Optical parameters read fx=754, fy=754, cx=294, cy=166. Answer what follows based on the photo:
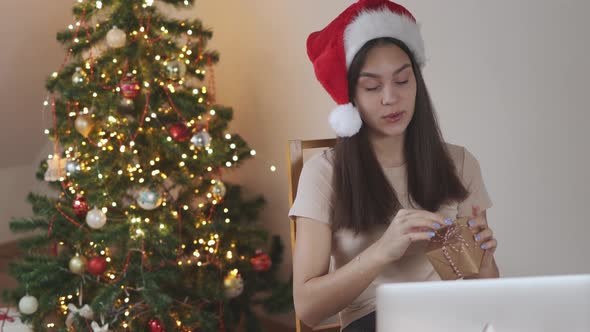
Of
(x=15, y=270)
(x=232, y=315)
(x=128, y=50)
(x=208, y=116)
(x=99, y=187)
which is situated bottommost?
(x=232, y=315)

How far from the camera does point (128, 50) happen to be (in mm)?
2838

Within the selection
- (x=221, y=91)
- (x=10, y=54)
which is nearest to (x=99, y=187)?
(x=221, y=91)

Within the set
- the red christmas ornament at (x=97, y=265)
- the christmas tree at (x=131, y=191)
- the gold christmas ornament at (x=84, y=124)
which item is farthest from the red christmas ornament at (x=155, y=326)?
the gold christmas ornament at (x=84, y=124)

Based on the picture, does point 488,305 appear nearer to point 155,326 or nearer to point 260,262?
point 155,326

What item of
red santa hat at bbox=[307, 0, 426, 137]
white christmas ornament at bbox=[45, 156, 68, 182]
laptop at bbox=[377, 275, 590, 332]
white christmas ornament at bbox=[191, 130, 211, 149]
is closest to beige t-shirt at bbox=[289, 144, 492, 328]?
red santa hat at bbox=[307, 0, 426, 137]

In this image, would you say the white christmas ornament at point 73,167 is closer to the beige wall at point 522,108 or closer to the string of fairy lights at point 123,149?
the string of fairy lights at point 123,149

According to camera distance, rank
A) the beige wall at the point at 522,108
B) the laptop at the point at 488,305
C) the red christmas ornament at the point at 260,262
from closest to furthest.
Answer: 1. the laptop at the point at 488,305
2. the beige wall at the point at 522,108
3. the red christmas ornament at the point at 260,262

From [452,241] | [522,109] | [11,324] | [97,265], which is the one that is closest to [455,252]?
[452,241]

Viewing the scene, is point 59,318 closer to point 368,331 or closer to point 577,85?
point 368,331

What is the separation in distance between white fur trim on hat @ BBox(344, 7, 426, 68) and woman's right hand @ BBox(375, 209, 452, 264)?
17.1 inches

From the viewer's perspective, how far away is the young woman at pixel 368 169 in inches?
62.0

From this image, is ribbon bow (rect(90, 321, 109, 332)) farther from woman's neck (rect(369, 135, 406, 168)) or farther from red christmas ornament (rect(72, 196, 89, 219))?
woman's neck (rect(369, 135, 406, 168))

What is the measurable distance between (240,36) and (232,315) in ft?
4.24

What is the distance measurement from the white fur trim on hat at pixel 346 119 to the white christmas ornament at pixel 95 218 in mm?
1406
